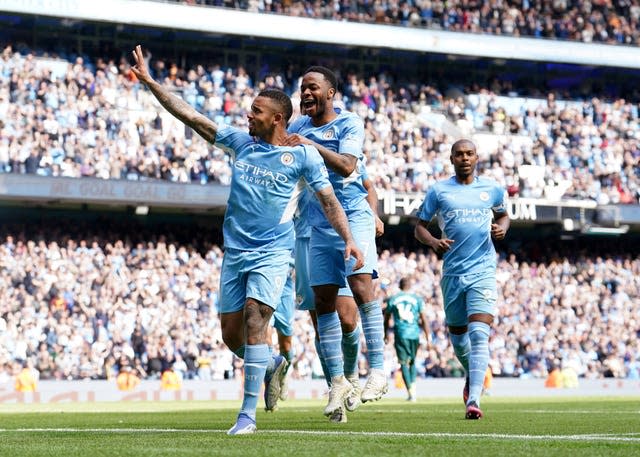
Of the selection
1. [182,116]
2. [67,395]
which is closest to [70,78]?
[67,395]

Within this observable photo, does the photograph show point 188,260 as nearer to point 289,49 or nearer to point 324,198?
point 289,49

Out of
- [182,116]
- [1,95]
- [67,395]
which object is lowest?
[67,395]

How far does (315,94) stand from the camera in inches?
409

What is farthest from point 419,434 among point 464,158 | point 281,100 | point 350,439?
point 464,158

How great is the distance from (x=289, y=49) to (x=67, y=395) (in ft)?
59.7

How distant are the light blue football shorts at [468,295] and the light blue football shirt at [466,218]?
0.07 metres

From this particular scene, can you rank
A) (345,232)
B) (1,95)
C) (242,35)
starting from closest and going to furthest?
(345,232) < (1,95) < (242,35)

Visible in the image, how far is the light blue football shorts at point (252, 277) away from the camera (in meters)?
8.44

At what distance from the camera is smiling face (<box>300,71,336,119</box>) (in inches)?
408

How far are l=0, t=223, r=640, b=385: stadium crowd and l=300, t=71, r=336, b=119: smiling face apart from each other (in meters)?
17.0

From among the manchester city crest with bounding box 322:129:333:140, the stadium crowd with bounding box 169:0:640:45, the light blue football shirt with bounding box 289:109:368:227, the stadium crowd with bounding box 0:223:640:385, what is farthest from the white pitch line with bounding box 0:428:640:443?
the stadium crowd with bounding box 169:0:640:45

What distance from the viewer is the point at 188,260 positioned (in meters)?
32.8

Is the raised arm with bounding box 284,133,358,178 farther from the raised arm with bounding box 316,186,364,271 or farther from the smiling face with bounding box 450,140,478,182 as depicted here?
the smiling face with bounding box 450,140,478,182

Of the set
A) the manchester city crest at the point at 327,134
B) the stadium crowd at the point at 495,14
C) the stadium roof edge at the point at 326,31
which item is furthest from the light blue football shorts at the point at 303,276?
the stadium crowd at the point at 495,14
